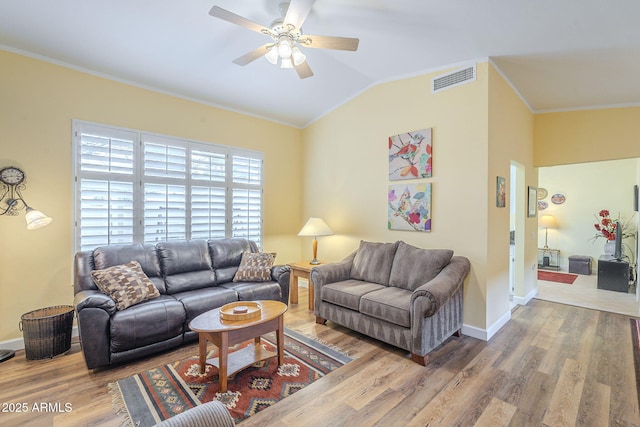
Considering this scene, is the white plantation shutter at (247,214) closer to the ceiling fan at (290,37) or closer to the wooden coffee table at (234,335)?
the wooden coffee table at (234,335)

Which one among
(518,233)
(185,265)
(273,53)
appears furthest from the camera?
(518,233)

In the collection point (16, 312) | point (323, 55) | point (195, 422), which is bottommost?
point (16, 312)

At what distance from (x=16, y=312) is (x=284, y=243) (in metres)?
3.53

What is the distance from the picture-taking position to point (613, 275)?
17.1 ft

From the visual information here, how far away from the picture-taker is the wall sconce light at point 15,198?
9.58ft

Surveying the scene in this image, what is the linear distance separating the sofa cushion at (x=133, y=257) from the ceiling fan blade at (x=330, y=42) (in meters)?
2.91

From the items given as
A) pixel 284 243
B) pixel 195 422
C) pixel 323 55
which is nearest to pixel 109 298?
pixel 195 422

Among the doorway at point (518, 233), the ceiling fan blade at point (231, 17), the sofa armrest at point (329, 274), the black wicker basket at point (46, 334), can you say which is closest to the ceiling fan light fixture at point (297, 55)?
the ceiling fan blade at point (231, 17)

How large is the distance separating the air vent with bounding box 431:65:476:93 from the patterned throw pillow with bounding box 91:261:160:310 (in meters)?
4.05

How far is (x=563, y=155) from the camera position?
175 inches

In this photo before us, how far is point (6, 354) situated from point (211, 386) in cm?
223

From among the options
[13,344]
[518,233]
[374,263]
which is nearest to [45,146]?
[13,344]

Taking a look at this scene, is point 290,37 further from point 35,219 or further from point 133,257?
point 35,219

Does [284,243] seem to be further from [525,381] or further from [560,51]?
[560,51]
